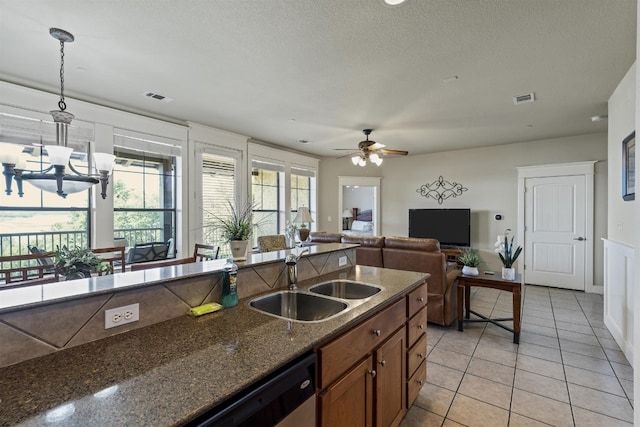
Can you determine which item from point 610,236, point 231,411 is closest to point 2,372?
point 231,411

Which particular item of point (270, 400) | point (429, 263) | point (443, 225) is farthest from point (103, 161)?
Result: point (443, 225)

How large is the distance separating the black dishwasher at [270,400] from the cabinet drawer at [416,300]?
3.34ft

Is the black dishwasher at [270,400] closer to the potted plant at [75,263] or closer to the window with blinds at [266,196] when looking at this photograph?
the potted plant at [75,263]

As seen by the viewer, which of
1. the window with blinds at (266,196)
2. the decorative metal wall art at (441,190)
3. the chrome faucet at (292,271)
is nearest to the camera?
the chrome faucet at (292,271)

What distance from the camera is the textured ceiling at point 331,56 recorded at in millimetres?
2010

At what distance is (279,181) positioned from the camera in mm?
6293

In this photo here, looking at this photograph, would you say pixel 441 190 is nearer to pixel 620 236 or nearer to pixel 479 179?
pixel 479 179

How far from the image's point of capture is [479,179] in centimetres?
623

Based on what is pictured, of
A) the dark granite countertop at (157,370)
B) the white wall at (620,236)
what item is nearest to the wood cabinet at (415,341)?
the dark granite countertop at (157,370)

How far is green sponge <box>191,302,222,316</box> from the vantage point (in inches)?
55.2

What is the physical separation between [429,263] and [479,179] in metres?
3.66

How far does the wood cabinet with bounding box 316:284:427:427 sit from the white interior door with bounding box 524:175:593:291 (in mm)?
4657

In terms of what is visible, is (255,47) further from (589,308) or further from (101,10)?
(589,308)

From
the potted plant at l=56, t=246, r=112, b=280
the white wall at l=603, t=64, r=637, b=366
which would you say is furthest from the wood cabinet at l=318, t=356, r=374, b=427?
the white wall at l=603, t=64, r=637, b=366
